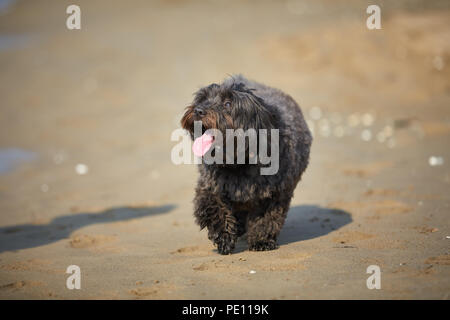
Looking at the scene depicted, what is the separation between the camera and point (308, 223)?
315 inches

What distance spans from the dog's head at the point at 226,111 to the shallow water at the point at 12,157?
8.07 m

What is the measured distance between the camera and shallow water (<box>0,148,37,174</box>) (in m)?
13.2

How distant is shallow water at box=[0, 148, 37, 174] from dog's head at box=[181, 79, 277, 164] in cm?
807

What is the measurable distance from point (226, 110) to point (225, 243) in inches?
60.3

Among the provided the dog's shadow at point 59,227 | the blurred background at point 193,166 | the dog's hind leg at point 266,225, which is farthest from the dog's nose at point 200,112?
the dog's shadow at point 59,227

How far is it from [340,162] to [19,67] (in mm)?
12599

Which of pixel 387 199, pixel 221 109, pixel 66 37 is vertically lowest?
pixel 387 199

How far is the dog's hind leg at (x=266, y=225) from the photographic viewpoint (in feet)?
21.7

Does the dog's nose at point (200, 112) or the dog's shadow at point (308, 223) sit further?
the dog's shadow at point (308, 223)

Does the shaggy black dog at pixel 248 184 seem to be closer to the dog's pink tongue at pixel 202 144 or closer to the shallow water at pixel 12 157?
the dog's pink tongue at pixel 202 144

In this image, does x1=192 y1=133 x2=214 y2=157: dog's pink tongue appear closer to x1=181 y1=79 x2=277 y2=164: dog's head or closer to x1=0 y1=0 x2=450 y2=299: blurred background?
x1=181 y1=79 x2=277 y2=164: dog's head

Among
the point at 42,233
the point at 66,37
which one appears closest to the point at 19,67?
the point at 66,37
